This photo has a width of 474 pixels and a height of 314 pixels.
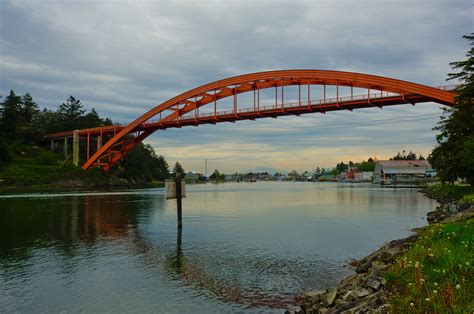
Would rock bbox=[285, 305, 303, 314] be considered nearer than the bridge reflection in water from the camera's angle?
Yes

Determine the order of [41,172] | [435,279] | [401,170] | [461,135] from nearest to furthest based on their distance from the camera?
[435,279]
[461,135]
[41,172]
[401,170]

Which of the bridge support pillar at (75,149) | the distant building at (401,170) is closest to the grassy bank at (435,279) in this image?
the bridge support pillar at (75,149)

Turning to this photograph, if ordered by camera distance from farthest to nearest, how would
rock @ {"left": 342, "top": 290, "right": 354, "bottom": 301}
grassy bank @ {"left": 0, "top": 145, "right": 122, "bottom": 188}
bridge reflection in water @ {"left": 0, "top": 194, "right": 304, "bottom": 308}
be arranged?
grassy bank @ {"left": 0, "top": 145, "right": 122, "bottom": 188}
bridge reflection in water @ {"left": 0, "top": 194, "right": 304, "bottom": 308}
rock @ {"left": 342, "top": 290, "right": 354, "bottom": 301}

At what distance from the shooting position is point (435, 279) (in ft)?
20.4

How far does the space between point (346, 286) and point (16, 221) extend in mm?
20011

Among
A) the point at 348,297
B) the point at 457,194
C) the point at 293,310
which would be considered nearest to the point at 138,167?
the point at 457,194

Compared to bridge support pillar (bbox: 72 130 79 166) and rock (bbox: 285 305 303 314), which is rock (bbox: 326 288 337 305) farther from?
bridge support pillar (bbox: 72 130 79 166)

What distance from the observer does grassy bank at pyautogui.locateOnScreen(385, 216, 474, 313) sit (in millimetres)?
5359

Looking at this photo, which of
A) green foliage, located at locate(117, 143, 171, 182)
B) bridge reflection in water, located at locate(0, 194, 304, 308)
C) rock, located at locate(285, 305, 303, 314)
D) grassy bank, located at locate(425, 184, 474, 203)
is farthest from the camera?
green foliage, located at locate(117, 143, 171, 182)

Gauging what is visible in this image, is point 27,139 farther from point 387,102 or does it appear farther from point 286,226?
point 286,226

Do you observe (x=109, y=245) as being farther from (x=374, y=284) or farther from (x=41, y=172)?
(x=41, y=172)

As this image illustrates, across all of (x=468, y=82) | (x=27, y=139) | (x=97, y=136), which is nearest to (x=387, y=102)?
(x=468, y=82)

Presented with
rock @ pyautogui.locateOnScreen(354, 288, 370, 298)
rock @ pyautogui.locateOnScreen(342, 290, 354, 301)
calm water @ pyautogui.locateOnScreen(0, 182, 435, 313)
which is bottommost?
calm water @ pyautogui.locateOnScreen(0, 182, 435, 313)

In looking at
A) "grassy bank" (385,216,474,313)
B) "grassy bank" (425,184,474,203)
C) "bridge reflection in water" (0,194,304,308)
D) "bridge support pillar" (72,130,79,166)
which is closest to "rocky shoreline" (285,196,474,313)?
"grassy bank" (385,216,474,313)
